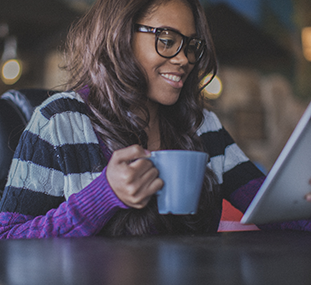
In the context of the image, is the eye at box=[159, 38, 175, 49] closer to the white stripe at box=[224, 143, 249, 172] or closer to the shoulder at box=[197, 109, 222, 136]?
the shoulder at box=[197, 109, 222, 136]

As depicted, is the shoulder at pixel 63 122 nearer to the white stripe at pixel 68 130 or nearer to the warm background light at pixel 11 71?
the white stripe at pixel 68 130

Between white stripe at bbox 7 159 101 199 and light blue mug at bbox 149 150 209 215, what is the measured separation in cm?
37

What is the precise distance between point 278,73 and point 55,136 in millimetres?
5599

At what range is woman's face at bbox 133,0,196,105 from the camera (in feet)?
3.22

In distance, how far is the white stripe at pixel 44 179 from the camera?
79 centimetres

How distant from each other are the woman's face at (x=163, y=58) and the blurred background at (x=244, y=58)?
368 cm

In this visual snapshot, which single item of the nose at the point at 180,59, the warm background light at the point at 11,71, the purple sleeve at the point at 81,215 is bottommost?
the purple sleeve at the point at 81,215

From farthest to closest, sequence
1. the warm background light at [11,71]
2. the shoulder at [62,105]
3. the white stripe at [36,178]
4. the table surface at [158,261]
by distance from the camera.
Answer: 1. the warm background light at [11,71]
2. the shoulder at [62,105]
3. the white stripe at [36,178]
4. the table surface at [158,261]

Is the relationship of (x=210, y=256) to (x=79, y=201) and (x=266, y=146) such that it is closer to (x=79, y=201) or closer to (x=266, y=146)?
(x=79, y=201)

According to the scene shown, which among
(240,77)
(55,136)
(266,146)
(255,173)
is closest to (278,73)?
(240,77)

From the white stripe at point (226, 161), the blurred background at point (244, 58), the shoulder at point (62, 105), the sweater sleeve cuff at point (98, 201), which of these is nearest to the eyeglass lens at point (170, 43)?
the shoulder at point (62, 105)

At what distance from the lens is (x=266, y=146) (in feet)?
18.6

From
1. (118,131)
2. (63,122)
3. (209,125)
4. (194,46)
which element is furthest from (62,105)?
(209,125)

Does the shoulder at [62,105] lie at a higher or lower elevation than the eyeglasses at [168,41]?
lower
